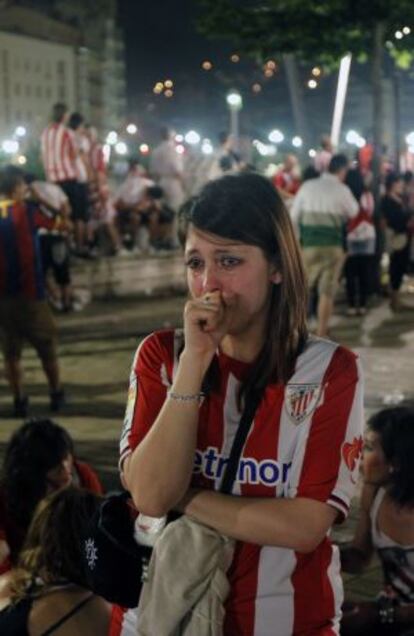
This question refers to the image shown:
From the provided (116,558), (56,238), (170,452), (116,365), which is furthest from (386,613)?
(56,238)

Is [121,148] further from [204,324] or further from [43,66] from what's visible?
[204,324]

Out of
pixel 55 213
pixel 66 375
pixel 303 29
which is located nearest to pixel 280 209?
pixel 66 375

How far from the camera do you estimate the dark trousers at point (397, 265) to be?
1559 centimetres

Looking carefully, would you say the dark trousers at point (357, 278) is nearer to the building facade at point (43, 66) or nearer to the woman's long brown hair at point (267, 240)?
the building facade at point (43, 66)

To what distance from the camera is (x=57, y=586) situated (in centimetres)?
357

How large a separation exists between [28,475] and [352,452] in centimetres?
235

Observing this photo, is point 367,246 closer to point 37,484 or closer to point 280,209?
point 37,484

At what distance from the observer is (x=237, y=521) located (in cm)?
233

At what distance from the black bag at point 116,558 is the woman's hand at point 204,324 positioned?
38 cm

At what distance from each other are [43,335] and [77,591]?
5900 millimetres

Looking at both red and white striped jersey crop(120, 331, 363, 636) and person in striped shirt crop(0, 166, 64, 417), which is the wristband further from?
person in striped shirt crop(0, 166, 64, 417)

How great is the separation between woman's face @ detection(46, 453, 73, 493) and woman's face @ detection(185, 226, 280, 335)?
2.33 m

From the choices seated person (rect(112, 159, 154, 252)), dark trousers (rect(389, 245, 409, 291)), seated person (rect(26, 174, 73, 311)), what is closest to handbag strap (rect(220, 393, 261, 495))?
seated person (rect(26, 174, 73, 311))

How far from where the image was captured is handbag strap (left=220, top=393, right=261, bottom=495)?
7.90ft
